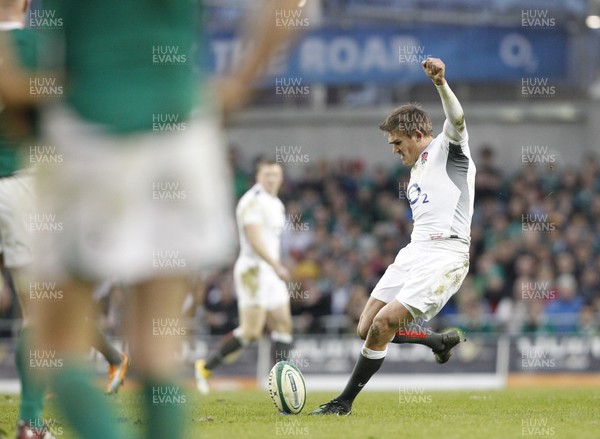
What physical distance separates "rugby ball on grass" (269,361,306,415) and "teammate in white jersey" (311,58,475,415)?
17 cm

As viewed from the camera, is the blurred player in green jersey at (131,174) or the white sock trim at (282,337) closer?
the blurred player in green jersey at (131,174)

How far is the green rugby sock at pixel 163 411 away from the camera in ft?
11.2

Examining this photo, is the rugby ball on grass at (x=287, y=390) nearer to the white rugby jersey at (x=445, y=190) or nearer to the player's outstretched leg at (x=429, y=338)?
the player's outstretched leg at (x=429, y=338)

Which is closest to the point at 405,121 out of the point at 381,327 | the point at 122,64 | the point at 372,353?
the point at 381,327

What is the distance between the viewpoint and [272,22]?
10.8 feet

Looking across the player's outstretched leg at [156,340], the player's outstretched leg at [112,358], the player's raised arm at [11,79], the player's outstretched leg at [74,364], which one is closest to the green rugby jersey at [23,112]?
the player's raised arm at [11,79]

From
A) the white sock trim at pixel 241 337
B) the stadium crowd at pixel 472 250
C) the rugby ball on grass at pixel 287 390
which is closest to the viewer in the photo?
the rugby ball on grass at pixel 287 390

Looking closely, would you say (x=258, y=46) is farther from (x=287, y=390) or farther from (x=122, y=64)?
(x=287, y=390)

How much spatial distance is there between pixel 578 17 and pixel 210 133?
20.3 metres

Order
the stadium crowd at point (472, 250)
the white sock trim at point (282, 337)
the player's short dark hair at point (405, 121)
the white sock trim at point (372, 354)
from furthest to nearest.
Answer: the stadium crowd at point (472, 250), the white sock trim at point (282, 337), the player's short dark hair at point (405, 121), the white sock trim at point (372, 354)

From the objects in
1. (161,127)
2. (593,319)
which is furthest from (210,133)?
(593,319)

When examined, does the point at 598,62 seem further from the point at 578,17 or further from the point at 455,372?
the point at 455,372

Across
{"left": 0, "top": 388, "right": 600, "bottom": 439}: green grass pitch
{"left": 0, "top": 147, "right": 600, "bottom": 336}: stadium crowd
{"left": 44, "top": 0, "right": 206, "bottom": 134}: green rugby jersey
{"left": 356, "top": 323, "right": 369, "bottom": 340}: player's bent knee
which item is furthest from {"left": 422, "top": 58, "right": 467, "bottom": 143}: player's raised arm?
{"left": 0, "top": 147, "right": 600, "bottom": 336}: stadium crowd

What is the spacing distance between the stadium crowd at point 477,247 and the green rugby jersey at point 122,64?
14.0 meters
